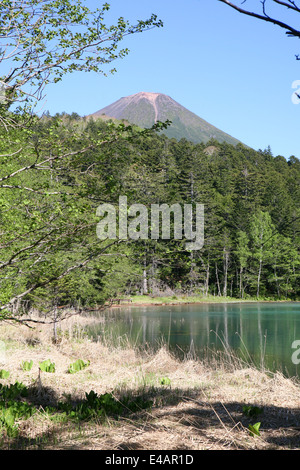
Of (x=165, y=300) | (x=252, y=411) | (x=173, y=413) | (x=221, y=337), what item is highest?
(x=252, y=411)

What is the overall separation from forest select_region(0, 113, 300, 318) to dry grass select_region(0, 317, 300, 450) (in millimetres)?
1406

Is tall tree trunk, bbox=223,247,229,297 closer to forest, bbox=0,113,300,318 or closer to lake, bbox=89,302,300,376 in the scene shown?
forest, bbox=0,113,300,318

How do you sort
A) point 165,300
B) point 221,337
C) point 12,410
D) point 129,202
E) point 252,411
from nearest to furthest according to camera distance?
1. point 12,410
2. point 252,411
3. point 129,202
4. point 221,337
5. point 165,300

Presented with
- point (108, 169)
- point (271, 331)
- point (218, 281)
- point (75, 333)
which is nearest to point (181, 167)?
point (218, 281)

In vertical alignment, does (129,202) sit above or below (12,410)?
above

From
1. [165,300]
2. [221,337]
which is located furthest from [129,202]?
[165,300]

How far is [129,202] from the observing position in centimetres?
547

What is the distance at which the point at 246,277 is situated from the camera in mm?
57656

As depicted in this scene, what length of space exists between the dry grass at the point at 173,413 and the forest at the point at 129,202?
1406 millimetres

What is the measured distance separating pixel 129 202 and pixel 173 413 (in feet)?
8.36

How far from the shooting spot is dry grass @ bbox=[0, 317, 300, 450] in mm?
3867

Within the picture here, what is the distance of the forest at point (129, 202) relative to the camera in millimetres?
5199

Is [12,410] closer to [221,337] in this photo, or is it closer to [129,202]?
[129,202]

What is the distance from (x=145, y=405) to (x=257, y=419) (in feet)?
4.18
